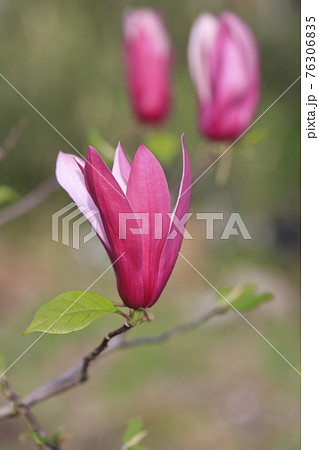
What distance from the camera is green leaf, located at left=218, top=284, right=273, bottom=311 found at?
0.71 metres

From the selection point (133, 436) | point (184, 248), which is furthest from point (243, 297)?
point (184, 248)

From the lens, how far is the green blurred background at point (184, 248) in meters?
2.10

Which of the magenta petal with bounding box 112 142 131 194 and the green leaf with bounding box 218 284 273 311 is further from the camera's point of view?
the green leaf with bounding box 218 284 273 311

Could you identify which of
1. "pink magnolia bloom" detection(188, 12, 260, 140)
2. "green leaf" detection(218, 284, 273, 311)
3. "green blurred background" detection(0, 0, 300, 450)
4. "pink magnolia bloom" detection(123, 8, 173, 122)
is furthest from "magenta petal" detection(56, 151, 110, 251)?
"green blurred background" detection(0, 0, 300, 450)

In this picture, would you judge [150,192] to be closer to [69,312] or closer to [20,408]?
[69,312]

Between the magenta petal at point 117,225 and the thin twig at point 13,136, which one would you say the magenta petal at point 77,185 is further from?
the thin twig at point 13,136

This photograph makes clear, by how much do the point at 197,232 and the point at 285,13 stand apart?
127 centimetres

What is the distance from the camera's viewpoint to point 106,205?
1.43 ft

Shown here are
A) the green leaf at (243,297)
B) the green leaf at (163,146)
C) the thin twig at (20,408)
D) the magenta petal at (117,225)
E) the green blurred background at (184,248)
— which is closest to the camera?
the magenta petal at (117,225)

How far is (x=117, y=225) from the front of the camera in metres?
0.44

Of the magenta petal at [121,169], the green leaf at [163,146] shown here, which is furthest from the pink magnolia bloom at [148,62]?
the magenta petal at [121,169]

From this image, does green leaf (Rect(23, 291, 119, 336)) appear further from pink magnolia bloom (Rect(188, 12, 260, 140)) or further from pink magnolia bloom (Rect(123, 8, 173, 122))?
pink magnolia bloom (Rect(123, 8, 173, 122))

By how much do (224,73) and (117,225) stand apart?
421 mm

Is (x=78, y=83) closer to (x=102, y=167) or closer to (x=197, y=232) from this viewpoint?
(x=197, y=232)
